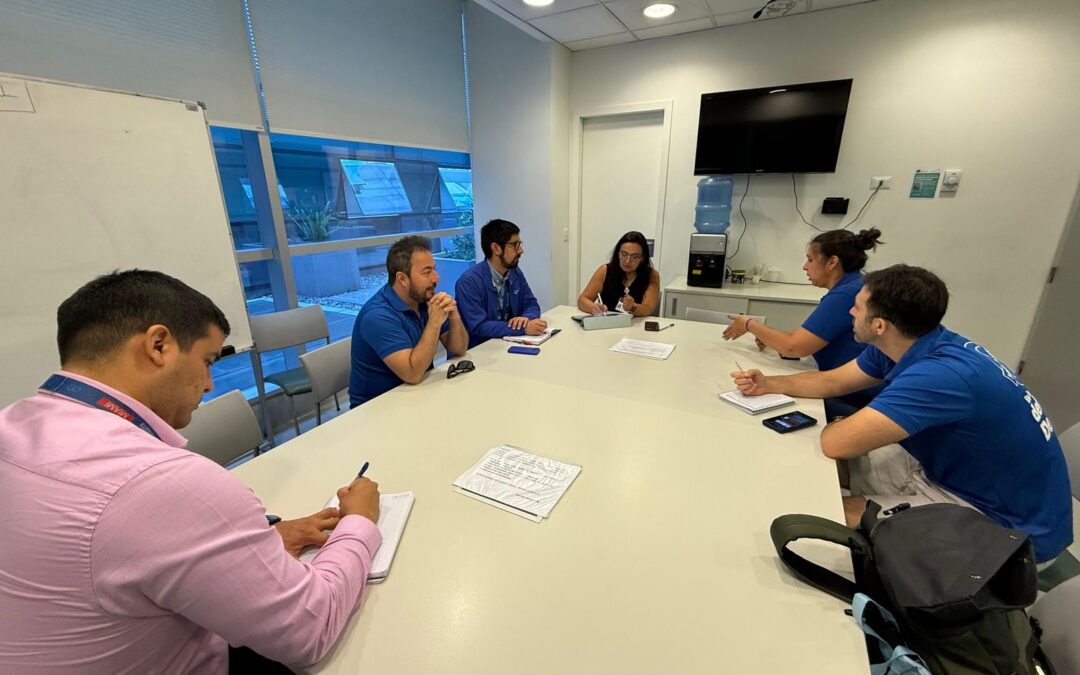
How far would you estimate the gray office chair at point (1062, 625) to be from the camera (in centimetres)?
84

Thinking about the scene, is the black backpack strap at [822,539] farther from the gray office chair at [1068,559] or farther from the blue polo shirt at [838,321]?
the blue polo shirt at [838,321]

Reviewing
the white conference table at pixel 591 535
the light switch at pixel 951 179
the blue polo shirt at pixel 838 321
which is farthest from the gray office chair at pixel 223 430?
the light switch at pixel 951 179

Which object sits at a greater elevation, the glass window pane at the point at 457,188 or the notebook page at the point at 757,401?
the glass window pane at the point at 457,188

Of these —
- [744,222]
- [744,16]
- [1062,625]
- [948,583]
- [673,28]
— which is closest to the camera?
[948,583]

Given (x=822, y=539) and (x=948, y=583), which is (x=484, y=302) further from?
(x=948, y=583)

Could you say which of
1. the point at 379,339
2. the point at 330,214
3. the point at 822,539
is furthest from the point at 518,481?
the point at 330,214

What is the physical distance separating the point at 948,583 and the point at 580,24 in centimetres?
384

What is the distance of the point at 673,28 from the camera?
344 centimetres

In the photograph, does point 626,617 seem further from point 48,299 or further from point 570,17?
point 570,17

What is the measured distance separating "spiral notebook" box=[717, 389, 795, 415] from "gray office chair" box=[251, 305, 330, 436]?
224cm

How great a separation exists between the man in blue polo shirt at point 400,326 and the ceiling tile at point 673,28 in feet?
9.40

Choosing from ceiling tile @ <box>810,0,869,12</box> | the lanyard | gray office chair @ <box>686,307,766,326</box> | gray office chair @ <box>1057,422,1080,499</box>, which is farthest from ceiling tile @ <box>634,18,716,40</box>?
the lanyard

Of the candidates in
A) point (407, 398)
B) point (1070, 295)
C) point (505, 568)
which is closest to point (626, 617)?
point (505, 568)

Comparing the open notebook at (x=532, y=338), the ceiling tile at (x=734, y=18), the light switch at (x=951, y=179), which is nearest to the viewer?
the open notebook at (x=532, y=338)
